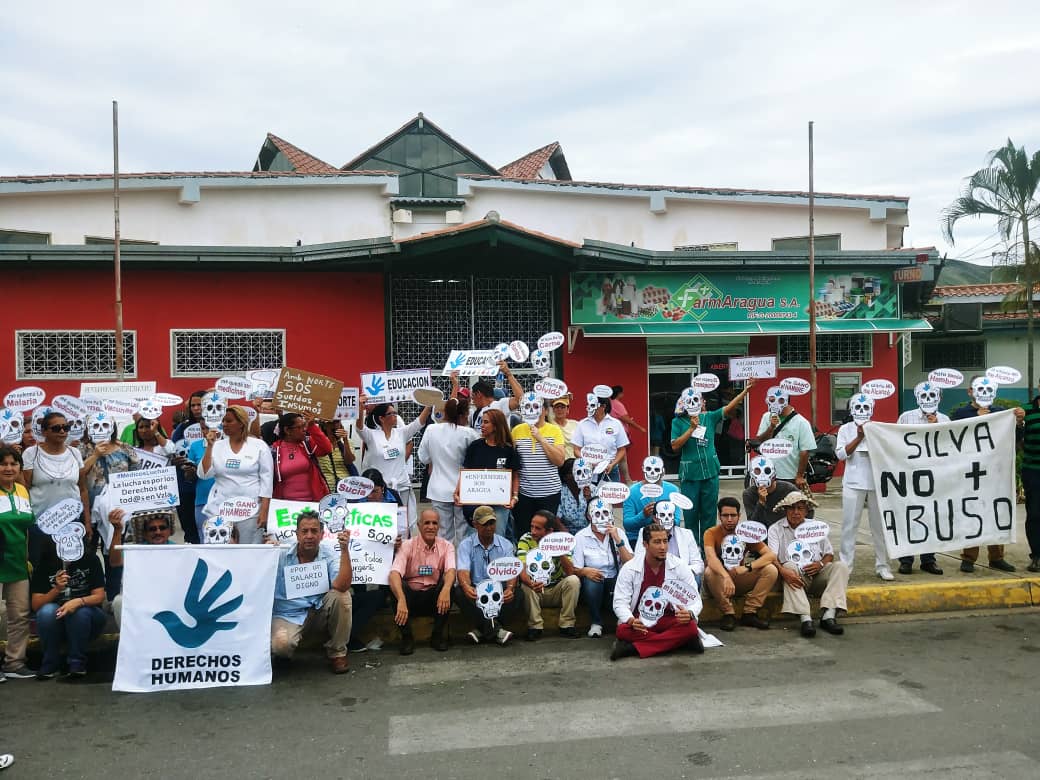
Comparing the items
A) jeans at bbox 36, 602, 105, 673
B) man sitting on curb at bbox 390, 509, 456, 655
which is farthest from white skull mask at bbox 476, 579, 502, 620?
jeans at bbox 36, 602, 105, 673

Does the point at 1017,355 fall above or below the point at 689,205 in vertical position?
below

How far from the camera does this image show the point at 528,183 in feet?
62.5

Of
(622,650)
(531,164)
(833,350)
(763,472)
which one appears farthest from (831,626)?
(531,164)

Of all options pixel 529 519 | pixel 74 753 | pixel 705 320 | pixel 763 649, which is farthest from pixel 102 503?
pixel 705 320

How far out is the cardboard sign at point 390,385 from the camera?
27.3ft

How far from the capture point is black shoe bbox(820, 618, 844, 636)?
6984mm

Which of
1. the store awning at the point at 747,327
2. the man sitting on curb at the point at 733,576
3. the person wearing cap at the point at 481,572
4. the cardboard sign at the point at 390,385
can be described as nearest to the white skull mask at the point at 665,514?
the man sitting on curb at the point at 733,576

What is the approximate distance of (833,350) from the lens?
15320 mm

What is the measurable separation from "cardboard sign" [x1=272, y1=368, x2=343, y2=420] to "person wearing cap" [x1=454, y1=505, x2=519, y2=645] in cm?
159

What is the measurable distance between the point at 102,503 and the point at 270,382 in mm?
1754

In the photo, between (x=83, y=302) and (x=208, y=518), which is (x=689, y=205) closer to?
(x=83, y=302)

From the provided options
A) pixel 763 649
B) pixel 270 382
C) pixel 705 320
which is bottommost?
pixel 763 649

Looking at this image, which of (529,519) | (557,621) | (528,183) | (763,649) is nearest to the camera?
(763,649)

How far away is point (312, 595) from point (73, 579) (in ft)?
5.55
